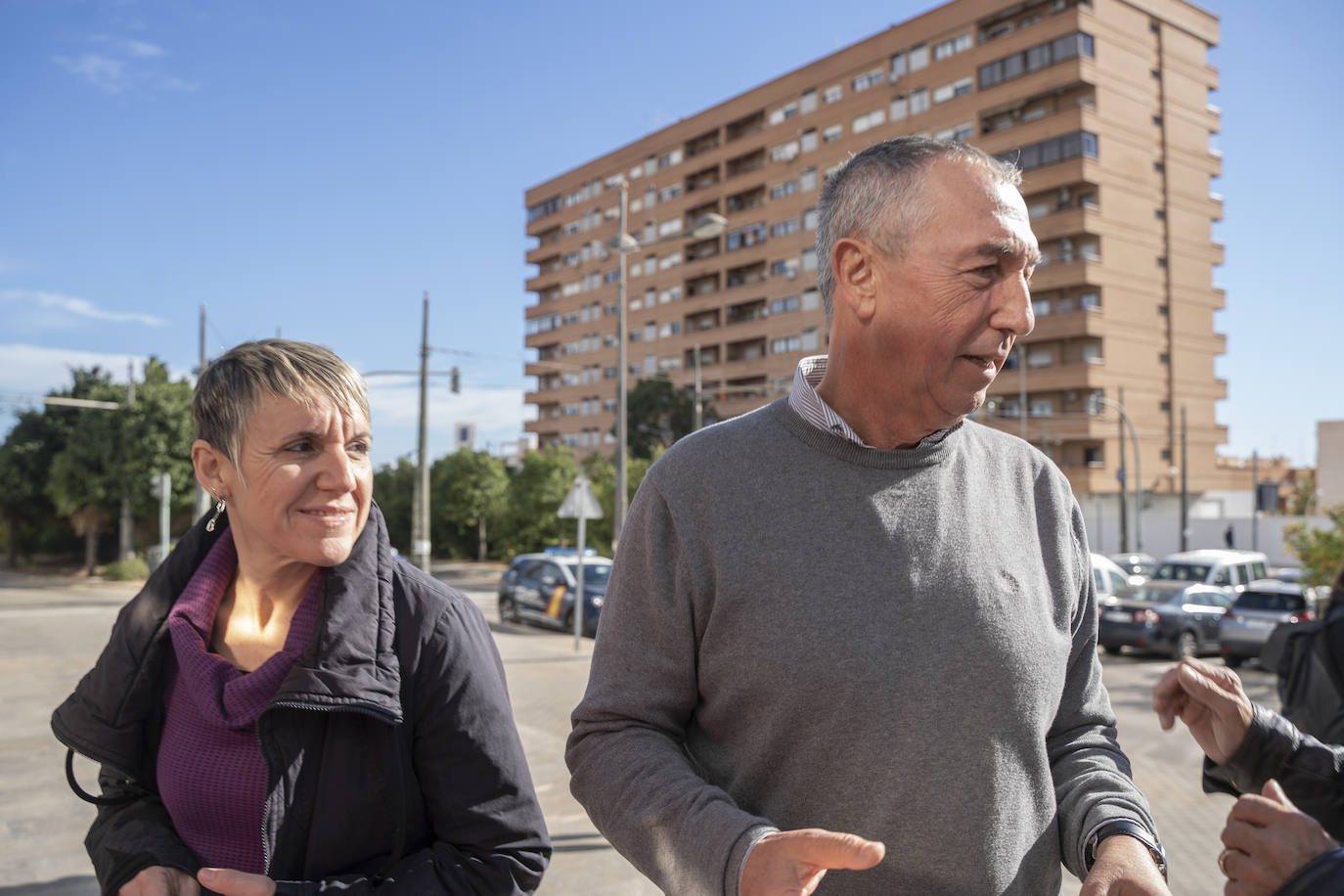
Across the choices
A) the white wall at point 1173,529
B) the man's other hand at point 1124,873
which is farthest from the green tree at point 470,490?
the man's other hand at point 1124,873

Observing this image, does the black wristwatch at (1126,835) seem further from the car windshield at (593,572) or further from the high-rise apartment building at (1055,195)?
the high-rise apartment building at (1055,195)

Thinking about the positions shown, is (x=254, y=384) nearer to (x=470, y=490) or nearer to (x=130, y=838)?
(x=130, y=838)

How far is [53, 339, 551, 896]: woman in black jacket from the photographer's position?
2.03m

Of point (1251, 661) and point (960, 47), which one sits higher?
point (960, 47)

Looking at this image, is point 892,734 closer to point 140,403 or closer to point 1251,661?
point 1251,661

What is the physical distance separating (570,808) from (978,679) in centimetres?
589

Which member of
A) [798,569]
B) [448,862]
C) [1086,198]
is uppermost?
[1086,198]

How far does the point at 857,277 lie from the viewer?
1936mm

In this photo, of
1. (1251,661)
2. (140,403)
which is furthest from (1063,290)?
(140,403)

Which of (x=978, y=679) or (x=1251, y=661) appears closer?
(x=978, y=679)

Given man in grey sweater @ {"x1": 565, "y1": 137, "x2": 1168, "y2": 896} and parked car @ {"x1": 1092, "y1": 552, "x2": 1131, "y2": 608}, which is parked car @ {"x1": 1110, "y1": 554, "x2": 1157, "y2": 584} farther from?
man in grey sweater @ {"x1": 565, "y1": 137, "x2": 1168, "y2": 896}

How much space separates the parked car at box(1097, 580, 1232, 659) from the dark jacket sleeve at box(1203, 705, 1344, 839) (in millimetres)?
16609

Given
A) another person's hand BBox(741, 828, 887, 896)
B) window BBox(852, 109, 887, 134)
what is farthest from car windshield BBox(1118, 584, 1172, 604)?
window BBox(852, 109, 887, 134)

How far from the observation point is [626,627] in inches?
71.7
